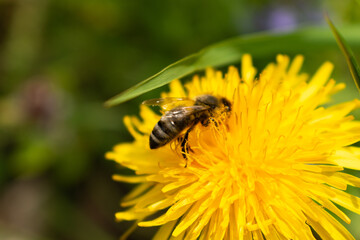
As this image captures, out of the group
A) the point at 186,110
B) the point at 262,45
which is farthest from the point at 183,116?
the point at 262,45

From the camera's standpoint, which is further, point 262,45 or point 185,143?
point 262,45

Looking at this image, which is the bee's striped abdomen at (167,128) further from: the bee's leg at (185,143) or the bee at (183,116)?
the bee's leg at (185,143)

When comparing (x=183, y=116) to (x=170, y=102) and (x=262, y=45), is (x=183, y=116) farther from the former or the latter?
(x=262, y=45)

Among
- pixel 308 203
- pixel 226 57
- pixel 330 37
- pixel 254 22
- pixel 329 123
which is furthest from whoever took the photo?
pixel 254 22

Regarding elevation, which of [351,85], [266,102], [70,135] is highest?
[70,135]

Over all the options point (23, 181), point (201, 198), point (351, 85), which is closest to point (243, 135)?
point (201, 198)

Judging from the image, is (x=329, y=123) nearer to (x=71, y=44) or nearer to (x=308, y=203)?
(x=308, y=203)

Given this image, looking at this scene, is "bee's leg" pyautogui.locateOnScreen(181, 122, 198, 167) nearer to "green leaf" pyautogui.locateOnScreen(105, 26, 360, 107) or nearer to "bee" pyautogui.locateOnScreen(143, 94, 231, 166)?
"bee" pyautogui.locateOnScreen(143, 94, 231, 166)

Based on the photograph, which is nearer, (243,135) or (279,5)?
(243,135)
